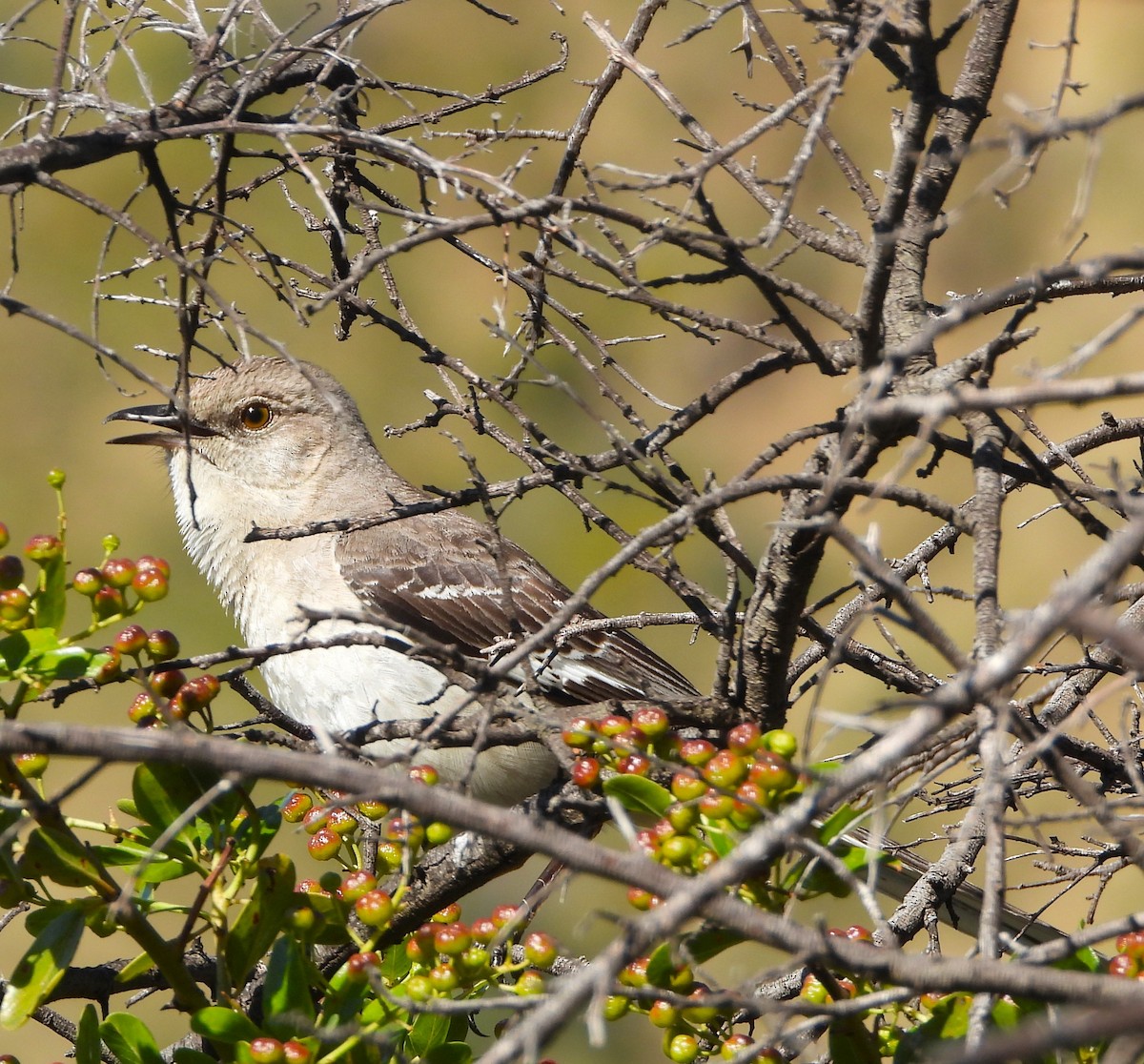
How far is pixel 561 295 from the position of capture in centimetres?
988

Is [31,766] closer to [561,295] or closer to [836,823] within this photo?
[836,823]

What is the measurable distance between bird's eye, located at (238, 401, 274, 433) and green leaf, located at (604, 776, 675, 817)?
3.57m

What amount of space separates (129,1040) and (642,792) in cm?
90

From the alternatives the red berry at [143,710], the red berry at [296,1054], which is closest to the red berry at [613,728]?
the red berry at [296,1054]

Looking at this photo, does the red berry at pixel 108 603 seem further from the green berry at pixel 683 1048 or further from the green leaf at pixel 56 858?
the green berry at pixel 683 1048

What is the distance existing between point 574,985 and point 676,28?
444 inches

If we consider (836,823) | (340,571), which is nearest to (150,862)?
(836,823)

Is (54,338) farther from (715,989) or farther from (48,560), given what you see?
(715,989)

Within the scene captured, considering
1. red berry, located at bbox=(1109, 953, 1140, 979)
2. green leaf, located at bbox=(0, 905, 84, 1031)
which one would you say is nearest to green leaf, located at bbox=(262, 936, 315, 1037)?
green leaf, located at bbox=(0, 905, 84, 1031)

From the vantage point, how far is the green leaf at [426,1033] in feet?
6.57

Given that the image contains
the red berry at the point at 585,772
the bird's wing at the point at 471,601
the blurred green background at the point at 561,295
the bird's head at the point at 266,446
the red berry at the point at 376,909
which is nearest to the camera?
the red berry at the point at 376,909

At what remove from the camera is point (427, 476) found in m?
10.3

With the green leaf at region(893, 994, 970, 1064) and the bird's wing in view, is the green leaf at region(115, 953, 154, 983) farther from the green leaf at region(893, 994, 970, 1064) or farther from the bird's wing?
the bird's wing

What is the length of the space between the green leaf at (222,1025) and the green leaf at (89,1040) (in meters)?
0.22
